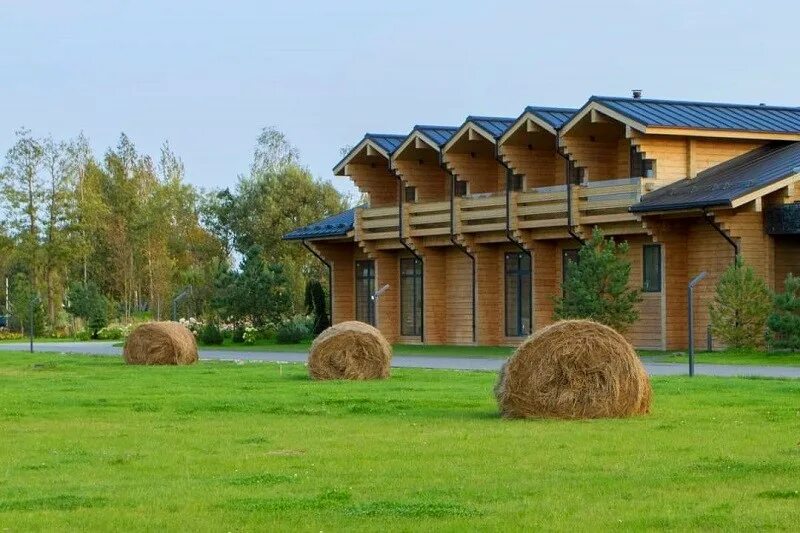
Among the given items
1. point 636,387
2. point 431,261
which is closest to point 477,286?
point 431,261

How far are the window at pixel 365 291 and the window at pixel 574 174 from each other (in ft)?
36.5

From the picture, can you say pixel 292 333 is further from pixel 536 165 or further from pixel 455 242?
pixel 536 165

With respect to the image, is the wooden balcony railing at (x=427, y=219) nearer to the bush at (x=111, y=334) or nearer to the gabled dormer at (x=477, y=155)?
the gabled dormer at (x=477, y=155)

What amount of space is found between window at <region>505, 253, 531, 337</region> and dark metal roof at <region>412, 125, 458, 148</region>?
160 inches

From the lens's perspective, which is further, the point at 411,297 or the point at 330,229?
the point at 330,229

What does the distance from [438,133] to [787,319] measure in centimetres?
1696

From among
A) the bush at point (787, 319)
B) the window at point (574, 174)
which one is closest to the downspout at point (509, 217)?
the window at point (574, 174)

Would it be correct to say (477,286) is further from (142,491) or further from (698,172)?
(142,491)

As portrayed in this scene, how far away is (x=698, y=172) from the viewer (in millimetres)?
42344

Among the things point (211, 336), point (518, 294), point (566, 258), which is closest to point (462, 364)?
point (566, 258)

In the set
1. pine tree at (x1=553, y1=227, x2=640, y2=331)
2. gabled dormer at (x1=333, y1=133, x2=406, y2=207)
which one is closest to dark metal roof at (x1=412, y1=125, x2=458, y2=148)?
gabled dormer at (x1=333, y1=133, x2=406, y2=207)

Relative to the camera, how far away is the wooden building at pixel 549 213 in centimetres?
3988

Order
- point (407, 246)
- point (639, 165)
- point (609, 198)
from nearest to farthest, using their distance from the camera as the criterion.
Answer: point (609, 198) < point (639, 165) < point (407, 246)

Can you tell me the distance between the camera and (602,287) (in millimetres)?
40688
